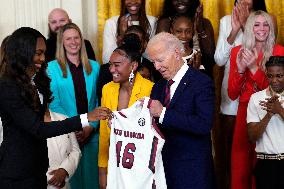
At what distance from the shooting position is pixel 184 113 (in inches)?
134

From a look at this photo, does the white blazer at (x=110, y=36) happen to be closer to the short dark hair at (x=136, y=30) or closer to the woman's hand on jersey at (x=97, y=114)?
the short dark hair at (x=136, y=30)

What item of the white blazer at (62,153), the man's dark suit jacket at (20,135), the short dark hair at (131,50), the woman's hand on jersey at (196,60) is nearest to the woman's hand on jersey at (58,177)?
the white blazer at (62,153)

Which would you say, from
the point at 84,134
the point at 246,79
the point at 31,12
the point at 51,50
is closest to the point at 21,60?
the point at 84,134

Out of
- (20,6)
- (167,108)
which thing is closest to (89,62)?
(20,6)

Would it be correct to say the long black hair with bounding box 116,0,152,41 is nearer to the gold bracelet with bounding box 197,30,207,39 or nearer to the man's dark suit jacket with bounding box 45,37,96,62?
the man's dark suit jacket with bounding box 45,37,96,62

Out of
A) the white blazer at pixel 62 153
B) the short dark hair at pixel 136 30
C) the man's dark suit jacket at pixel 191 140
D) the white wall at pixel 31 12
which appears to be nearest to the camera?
the man's dark suit jacket at pixel 191 140

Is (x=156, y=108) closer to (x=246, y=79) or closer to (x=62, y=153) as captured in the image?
(x=62, y=153)

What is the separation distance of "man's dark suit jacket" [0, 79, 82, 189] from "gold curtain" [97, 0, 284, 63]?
2722 mm

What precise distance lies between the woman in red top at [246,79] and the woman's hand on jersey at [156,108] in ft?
4.80

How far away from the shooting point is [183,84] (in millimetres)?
3436

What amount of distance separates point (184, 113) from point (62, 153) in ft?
3.55

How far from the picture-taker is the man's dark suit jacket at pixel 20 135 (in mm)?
3100

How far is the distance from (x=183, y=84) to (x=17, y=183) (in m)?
1.07

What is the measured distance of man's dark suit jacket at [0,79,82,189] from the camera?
3.10 metres
